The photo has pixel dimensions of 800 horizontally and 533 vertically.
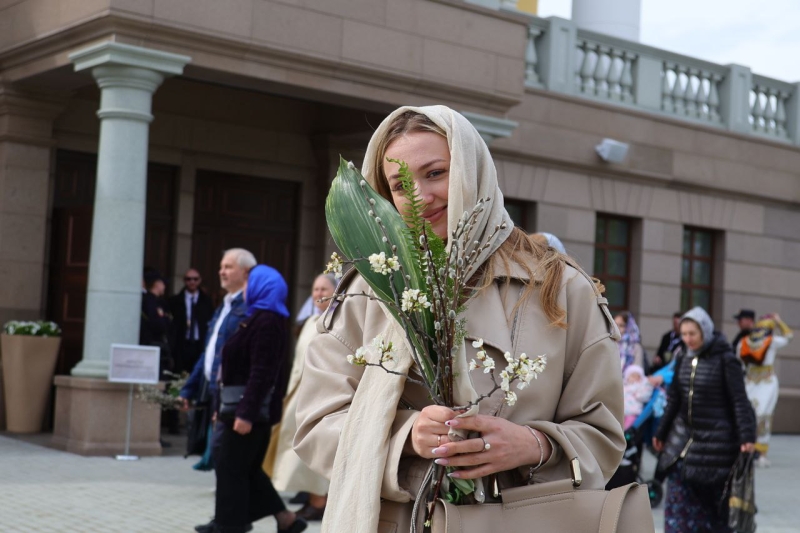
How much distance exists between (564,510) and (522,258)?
1.86 feet

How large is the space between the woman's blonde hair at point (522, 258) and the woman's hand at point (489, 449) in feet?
0.93

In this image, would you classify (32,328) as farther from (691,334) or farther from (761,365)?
(761,365)

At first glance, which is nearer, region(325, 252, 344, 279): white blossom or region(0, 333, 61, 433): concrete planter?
region(325, 252, 344, 279): white blossom

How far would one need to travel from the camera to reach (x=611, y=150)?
58.6 feet

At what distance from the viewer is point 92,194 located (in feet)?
48.9

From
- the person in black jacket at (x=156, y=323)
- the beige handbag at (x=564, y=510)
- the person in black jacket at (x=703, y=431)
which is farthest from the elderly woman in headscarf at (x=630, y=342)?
the beige handbag at (x=564, y=510)

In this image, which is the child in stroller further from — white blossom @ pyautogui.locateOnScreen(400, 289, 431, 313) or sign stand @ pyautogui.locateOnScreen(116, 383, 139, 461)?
white blossom @ pyautogui.locateOnScreen(400, 289, 431, 313)

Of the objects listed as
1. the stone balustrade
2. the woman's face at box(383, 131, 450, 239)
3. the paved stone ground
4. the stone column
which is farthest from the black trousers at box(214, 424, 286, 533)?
the stone balustrade

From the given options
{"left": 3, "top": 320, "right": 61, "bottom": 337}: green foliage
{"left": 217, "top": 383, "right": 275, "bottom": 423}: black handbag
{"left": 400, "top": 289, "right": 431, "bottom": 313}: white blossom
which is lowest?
{"left": 217, "top": 383, "right": 275, "bottom": 423}: black handbag

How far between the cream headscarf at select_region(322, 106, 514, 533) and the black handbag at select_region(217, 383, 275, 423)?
4.94 m

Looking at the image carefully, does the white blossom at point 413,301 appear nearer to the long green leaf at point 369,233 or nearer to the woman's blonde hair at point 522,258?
the long green leaf at point 369,233

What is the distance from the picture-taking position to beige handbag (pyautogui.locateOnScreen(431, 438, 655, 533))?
2328 millimetres

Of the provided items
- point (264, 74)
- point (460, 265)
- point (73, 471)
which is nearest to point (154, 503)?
point (73, 471)

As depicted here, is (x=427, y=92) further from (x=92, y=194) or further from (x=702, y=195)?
(x=702, y=195)
